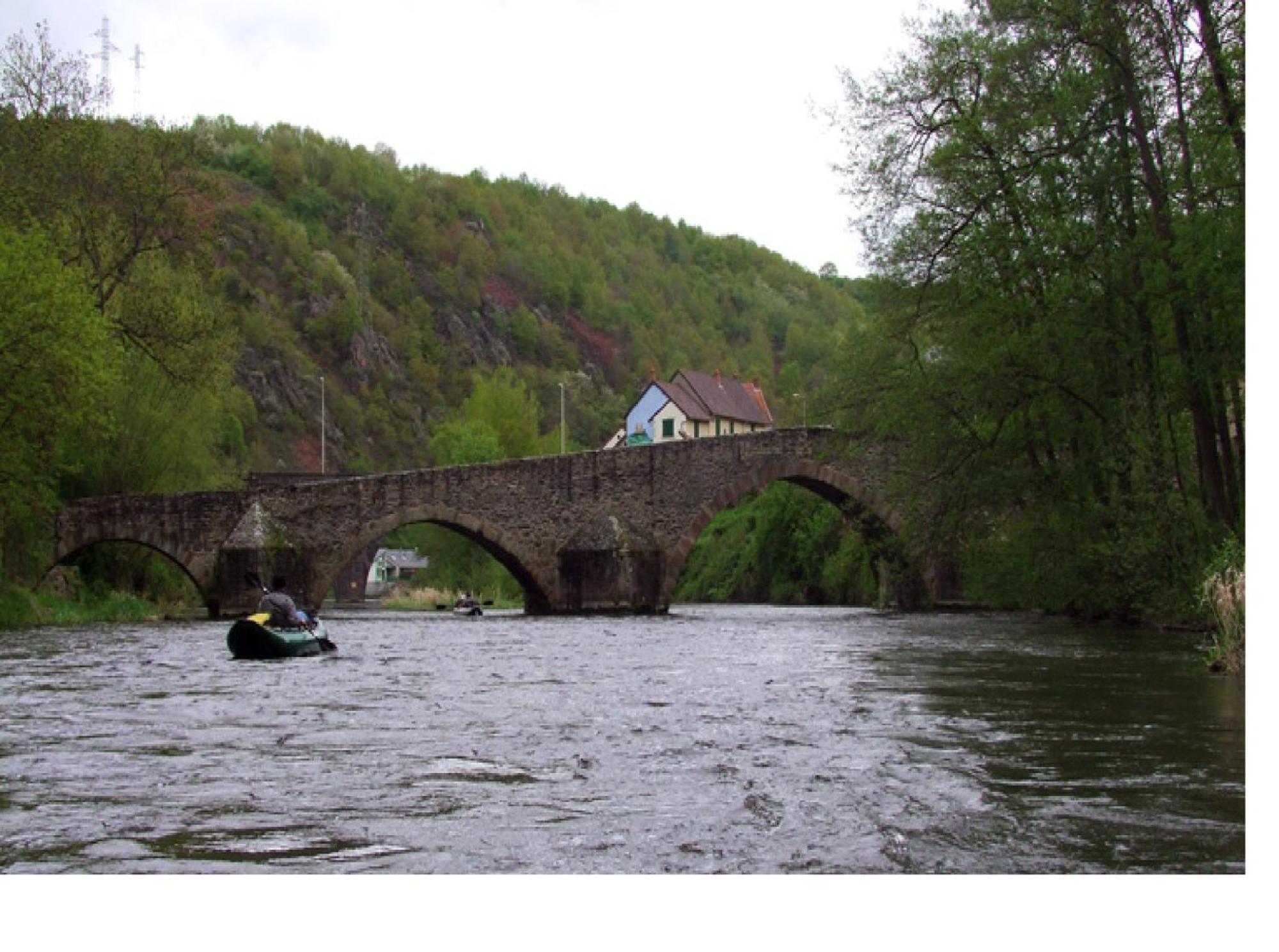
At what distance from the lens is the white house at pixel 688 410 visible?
6606 centimetres

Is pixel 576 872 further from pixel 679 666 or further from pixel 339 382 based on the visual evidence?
pixel 339 382

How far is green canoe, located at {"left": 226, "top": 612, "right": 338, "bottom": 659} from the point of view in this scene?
17.1 m

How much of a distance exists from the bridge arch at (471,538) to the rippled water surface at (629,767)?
13.9 m

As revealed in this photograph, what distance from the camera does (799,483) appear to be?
1363 inches

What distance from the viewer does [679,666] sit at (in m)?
15.6

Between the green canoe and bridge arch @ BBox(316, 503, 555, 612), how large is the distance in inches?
464

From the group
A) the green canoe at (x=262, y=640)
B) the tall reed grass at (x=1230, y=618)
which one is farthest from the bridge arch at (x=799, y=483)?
the tall reed grass at (x=1230, y=618)

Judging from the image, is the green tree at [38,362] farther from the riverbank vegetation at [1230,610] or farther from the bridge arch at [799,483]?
the riverbank vegetation at [1230,610]

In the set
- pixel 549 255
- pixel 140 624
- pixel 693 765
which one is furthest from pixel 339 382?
pixel 693 765

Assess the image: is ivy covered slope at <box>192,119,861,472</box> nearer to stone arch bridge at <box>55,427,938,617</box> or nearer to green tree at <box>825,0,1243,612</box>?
stone arch bridge at <box>55,427,938,617</box>

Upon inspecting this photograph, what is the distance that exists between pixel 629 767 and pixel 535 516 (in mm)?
23381

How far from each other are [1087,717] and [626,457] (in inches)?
882

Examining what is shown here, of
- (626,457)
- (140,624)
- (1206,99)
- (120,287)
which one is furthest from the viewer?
(626,457)

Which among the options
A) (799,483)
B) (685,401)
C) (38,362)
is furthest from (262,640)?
(685,401)
